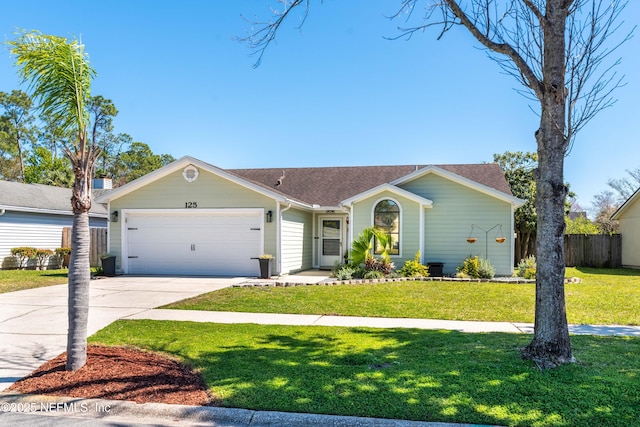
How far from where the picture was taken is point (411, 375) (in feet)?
15.2

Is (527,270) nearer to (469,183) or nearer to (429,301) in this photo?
(469,183)

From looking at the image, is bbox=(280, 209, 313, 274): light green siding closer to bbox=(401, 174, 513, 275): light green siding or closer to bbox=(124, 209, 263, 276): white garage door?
bbox=(124, 209, 263, 276): white garage door

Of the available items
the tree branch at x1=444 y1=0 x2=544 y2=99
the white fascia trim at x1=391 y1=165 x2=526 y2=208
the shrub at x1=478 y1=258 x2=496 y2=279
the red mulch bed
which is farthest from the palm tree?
the shrub at x1=478 y1=258 x2=496 y2=279

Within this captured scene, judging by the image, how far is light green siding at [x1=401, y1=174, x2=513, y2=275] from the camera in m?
14.9

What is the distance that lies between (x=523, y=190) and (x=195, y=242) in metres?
17.1

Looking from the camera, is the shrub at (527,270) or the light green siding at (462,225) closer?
the shrub at (527,270)

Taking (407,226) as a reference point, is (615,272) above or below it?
below

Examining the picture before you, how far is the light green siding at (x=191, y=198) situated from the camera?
1499cm

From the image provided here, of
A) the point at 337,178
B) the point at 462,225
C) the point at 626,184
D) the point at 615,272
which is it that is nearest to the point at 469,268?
the point at 462,225

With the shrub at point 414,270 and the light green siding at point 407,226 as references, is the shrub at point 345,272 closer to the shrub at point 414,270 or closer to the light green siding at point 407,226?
the shrub at point 414,270

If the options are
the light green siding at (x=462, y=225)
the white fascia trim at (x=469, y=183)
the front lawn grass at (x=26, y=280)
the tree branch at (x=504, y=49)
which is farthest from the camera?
the light green siding at (x=462, y=225)

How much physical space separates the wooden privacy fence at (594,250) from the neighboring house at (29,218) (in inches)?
844

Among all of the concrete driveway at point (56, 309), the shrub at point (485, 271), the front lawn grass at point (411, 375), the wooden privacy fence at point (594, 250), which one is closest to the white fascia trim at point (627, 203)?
the wooden privacy fence at point (594, 250)

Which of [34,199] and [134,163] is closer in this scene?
[34,199]
